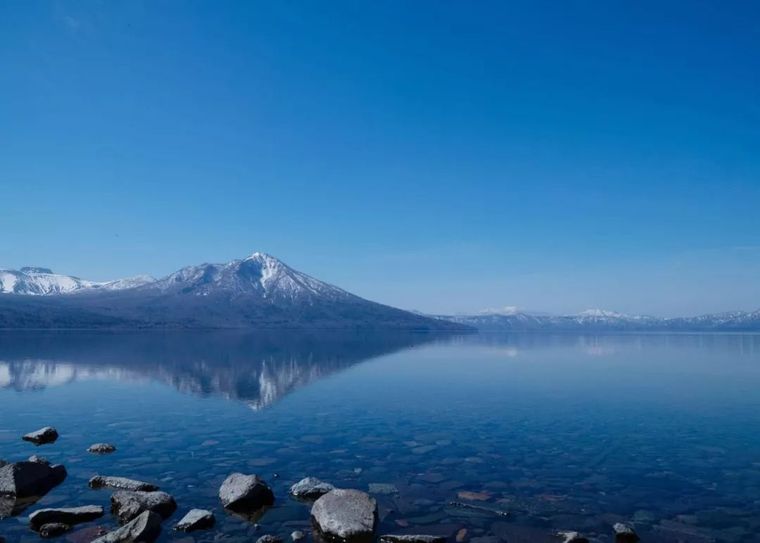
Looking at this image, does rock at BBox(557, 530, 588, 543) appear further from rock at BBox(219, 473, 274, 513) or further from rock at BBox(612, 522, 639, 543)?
rock at BBox(219, 473, 274, 513)

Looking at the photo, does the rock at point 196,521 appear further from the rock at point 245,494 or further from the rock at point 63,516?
the rock at point 63,516

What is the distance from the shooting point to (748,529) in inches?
641

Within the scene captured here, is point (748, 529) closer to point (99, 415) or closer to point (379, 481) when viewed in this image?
point (379, 481)

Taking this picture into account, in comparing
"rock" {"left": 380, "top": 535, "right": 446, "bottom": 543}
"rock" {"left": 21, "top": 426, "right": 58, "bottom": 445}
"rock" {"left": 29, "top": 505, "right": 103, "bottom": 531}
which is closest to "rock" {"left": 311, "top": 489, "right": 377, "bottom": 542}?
"rock" {"left": 380, "top": 535, "right": 446, "bottom": 543}

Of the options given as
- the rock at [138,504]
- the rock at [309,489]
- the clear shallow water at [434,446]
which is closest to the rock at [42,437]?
the clear shallow water at [434,446]

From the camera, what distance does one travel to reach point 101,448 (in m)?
24.3

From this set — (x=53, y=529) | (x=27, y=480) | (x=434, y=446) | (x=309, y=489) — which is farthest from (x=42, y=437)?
(x=434, y=446)

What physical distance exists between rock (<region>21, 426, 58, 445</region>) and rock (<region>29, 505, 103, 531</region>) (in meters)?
11.5

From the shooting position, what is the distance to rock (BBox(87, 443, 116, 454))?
2411 centimetres

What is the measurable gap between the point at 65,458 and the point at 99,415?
11.3 meters

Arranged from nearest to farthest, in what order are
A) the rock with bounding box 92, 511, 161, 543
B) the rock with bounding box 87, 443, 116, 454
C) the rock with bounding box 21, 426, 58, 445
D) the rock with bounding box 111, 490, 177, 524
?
the rock with bounding box 92, 511, 161, 543 → the rock with bounding box 111, 490, 177, 524 → the rock with bounding box 87, 443, 116, 454 → the rock with bounding box 21, 426, 58, 445

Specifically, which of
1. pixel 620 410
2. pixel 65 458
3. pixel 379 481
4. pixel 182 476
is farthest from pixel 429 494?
pixel 620 410

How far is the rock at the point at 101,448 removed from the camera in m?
24.1

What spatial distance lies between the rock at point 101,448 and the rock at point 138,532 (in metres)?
10.8
